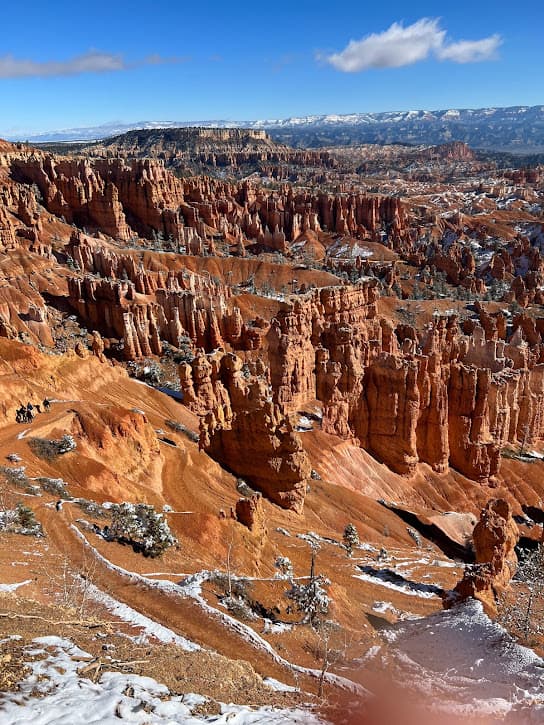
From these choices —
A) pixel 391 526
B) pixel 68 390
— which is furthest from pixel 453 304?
pixel 68 390

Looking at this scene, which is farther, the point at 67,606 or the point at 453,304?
the point at 453,304

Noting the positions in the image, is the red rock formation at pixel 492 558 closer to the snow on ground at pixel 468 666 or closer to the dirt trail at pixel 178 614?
the snow on ground at pixel 468 666

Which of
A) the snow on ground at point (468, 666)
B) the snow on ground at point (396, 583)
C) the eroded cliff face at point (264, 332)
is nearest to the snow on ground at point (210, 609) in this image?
the snow on ground at point (468, 666)

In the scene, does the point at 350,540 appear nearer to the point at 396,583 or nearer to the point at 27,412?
the point at 396,583

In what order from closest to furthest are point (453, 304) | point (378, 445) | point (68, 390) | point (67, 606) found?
point (67, 606) → point (68, 390) → point (378, 445) → point (453, 304)

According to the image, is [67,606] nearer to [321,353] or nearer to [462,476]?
[321,353]

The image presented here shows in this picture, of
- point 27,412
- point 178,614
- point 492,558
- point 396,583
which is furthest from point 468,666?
point 27,412
